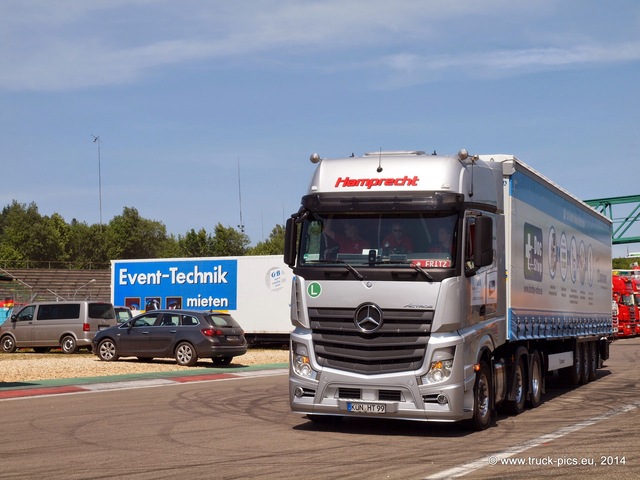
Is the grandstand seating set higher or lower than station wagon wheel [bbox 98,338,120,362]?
higher

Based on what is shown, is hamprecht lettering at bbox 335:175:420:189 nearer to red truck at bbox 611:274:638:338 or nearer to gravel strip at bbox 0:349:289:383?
gravel strip at bbox 0:349:289:383

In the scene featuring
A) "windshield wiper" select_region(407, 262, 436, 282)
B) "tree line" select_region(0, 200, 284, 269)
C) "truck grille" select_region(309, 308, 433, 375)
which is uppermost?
"tree line" select_region(0, 200, 284, 269)

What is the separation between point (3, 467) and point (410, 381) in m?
4.83

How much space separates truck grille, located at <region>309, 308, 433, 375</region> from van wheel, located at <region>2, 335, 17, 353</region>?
2394 centimetres

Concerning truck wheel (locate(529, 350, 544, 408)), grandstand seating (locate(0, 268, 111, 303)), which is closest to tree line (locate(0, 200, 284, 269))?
grandstand seating (locate(0, 268, 111, 303))

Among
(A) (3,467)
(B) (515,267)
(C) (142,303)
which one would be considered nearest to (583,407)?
(B) (515,267)

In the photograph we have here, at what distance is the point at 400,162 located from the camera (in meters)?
12.8

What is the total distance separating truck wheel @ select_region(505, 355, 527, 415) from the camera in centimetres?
1497

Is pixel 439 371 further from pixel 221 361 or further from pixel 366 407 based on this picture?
pixel 221 361

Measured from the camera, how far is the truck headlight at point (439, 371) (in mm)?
12000

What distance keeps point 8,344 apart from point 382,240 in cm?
2478

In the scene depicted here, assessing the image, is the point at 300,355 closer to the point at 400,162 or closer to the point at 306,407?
the point at 306,407

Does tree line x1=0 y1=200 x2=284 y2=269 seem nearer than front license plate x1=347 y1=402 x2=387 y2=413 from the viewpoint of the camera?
No

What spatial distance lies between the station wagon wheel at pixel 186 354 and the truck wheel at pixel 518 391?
12838mm
